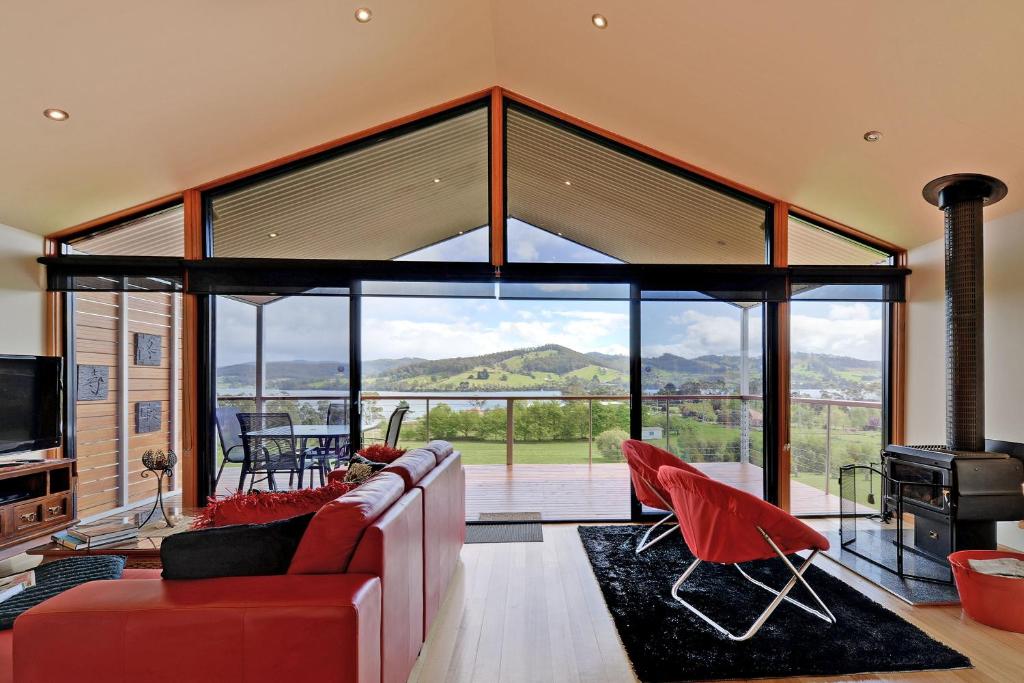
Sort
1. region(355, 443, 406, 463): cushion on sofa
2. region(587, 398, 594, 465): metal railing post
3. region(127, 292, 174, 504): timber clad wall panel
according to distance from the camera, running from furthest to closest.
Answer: region(587, 398, 594, 465): metal railing post
region(127, 292, 174, 504): timber clad wall panel
region(355, 443, 406, 463): cushion on sofa

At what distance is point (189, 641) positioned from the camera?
1455 mm

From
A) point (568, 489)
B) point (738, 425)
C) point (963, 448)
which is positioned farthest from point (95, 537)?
point (963, 448)

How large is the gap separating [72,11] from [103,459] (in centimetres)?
380

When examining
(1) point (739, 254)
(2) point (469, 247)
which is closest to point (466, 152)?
(2) point (469, 247)

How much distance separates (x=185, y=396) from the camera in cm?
446

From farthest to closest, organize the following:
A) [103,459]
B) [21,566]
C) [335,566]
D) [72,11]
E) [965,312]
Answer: [103,459]
[965,312]
[72,11]
[21,566]
[335,566]

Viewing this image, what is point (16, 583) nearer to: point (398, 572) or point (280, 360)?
point (398, 572)

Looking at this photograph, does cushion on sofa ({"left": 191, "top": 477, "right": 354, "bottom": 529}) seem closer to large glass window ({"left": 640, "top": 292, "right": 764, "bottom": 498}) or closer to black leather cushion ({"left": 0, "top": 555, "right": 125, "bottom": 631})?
black leather cushion ({"left": 0, "top": 555, "right": 125, "bottom": 631})

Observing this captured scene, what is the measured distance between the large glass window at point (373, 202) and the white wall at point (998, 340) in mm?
3531

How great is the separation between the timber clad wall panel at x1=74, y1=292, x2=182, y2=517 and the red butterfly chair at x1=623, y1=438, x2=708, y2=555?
4446 mm

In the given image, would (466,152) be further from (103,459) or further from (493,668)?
(103,459)

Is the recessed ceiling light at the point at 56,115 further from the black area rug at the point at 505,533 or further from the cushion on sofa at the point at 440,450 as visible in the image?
the black area rug at the point at 505,533

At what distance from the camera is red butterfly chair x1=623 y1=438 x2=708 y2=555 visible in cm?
359

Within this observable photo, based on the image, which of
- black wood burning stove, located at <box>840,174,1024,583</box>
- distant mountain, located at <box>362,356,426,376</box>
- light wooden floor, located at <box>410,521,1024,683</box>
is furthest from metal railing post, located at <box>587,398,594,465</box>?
black wood burning stove, located at <box>840,174,1024,583</box>
